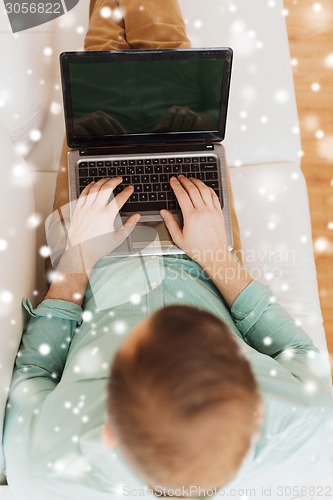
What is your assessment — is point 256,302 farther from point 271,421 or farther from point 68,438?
point 68,438

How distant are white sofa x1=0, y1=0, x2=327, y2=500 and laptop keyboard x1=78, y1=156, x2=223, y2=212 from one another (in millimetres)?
128

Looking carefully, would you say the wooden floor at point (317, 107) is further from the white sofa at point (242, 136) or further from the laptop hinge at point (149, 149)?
the laptop hinge at point (149, 149)

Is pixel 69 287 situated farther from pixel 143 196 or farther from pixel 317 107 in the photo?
pixel 317 107

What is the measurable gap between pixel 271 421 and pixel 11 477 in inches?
15.5

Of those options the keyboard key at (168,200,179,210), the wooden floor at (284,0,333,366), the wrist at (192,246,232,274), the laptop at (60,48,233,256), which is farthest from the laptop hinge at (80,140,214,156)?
the wooden floor at (284,0,333,366)

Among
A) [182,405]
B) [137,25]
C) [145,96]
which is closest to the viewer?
[182,405]

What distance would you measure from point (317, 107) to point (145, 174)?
0.71 m

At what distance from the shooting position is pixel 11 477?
2.58 ft

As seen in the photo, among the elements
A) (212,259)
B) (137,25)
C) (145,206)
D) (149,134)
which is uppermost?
(137,25)

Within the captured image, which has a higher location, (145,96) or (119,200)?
(145,96)

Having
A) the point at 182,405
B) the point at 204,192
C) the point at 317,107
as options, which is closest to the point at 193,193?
the point at 204,192

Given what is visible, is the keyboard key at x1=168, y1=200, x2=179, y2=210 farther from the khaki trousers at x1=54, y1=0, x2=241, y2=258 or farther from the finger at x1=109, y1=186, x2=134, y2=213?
the khaki trousers at x1=54, y1=0, x2=241, y2=258

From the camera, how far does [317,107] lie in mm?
1498

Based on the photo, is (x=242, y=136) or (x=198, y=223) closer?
(x=198, y=223)
